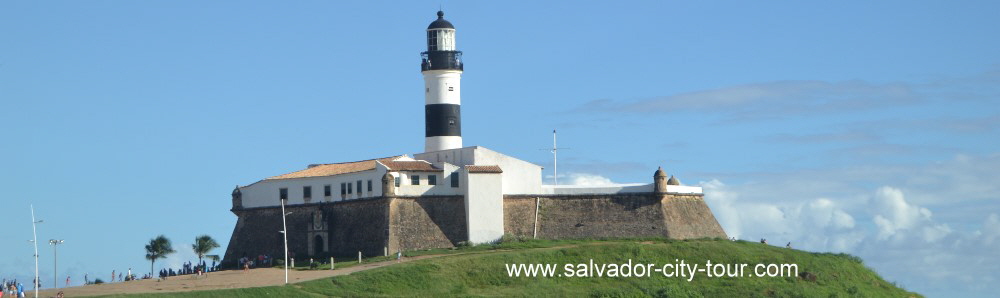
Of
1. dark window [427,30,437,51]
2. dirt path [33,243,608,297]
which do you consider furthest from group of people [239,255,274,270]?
dark window [427,30,437,51]

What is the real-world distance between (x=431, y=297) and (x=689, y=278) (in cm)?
1362

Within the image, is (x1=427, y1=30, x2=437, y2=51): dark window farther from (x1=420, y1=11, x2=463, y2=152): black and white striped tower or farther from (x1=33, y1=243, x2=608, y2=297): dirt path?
(x1=33, y1=243, x2=608, y2=297): dirt path

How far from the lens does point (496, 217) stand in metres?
94.4

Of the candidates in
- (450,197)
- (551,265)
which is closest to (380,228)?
(450,197)

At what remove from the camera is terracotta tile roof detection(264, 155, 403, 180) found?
3809 inches

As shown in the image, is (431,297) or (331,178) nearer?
(431,297)

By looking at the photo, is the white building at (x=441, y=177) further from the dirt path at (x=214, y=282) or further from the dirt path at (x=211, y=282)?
the dirt path at (x=211, y=282)

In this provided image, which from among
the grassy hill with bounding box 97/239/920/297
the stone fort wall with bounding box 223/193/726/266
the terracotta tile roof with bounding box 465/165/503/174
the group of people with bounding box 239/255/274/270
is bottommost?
the grassy hill with bounding box 97/239/920/297

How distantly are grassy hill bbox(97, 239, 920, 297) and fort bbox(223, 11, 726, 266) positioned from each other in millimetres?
2152

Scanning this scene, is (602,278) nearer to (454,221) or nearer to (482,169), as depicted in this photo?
(482,169)

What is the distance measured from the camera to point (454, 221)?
310 feet

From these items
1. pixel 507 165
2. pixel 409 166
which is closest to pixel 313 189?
pixel 409 166

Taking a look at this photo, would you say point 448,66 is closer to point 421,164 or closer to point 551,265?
point 421,164

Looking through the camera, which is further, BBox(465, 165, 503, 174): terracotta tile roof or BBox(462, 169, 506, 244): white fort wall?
BBox(462, 169, 506, 244): white fort wall
